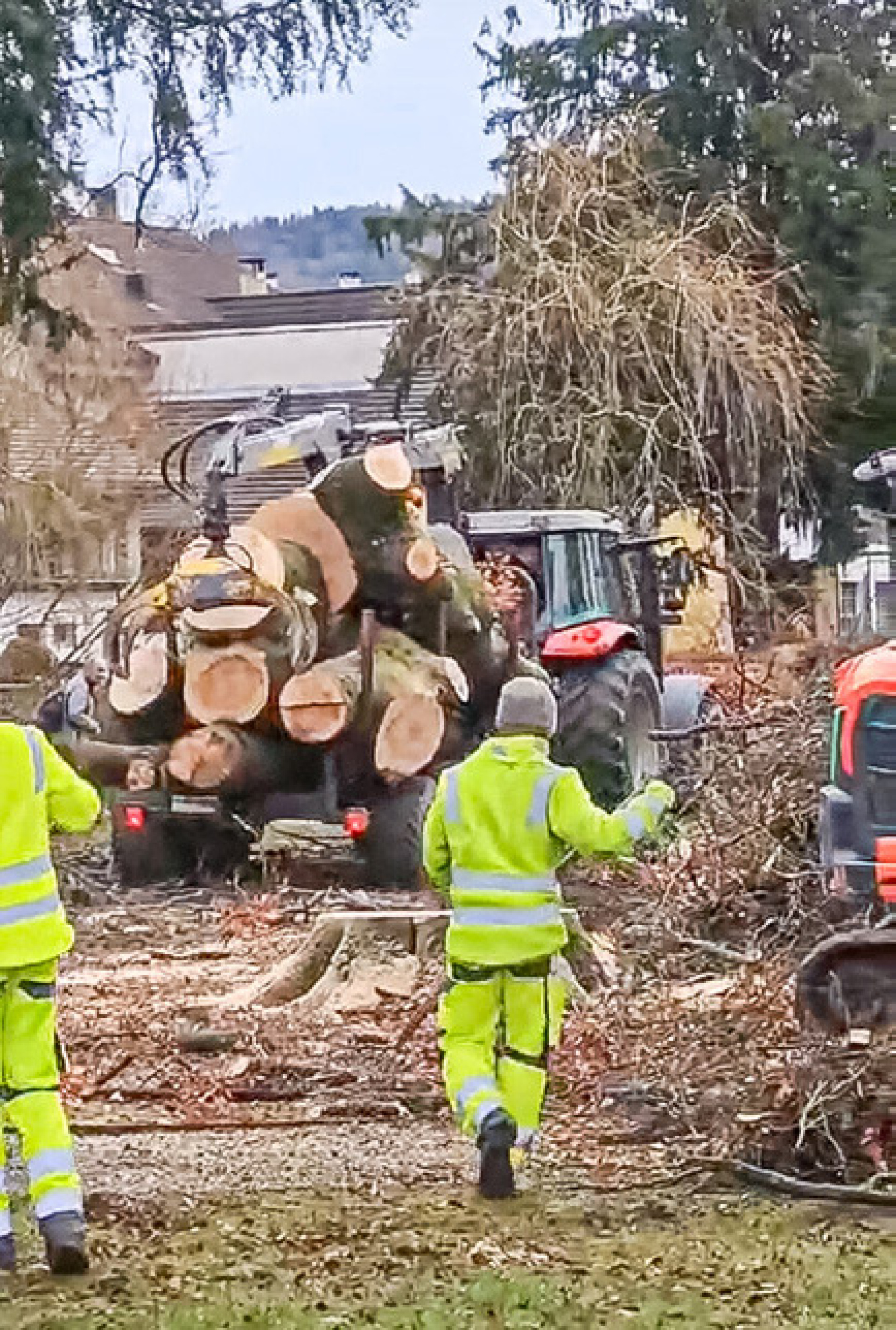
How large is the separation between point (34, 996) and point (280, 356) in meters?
48.2

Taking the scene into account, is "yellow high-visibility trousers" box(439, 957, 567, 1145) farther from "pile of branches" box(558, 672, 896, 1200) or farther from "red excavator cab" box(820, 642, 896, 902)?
"red excavator cab" box(820, 642, 896, 902)

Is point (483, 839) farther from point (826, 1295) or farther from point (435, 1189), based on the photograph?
point (826, 1295)

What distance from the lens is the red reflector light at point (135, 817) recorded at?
51.3 feet

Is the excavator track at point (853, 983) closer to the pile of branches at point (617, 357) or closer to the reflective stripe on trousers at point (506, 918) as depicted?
the reflective stripe on trousers at point (506, 918)

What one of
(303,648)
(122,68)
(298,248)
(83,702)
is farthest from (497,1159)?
(298,248)

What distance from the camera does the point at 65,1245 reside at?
6.81m

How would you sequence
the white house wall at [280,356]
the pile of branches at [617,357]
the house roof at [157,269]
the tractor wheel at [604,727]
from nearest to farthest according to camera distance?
the tractor wheel at [604,727]
the pile of branches at [617,357]
the house roof at [157,269]
the white house wall at [280,356]

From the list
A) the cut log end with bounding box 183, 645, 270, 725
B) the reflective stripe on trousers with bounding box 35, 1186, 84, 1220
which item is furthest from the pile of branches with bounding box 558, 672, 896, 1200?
the cut log end with bounding box 183, 645, 270, 725

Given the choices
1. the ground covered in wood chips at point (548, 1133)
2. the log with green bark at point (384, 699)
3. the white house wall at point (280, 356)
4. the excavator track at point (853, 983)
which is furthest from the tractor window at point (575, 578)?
the white house wall at point (280, 356)

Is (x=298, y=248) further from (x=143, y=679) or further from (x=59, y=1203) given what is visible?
(x=59, y=1203)

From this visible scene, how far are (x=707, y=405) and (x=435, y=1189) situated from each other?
808 inches

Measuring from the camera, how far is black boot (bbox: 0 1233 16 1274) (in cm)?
699

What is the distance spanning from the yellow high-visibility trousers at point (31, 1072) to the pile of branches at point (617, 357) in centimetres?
2048

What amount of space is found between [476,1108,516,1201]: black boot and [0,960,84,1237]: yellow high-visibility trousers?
4.13ft
